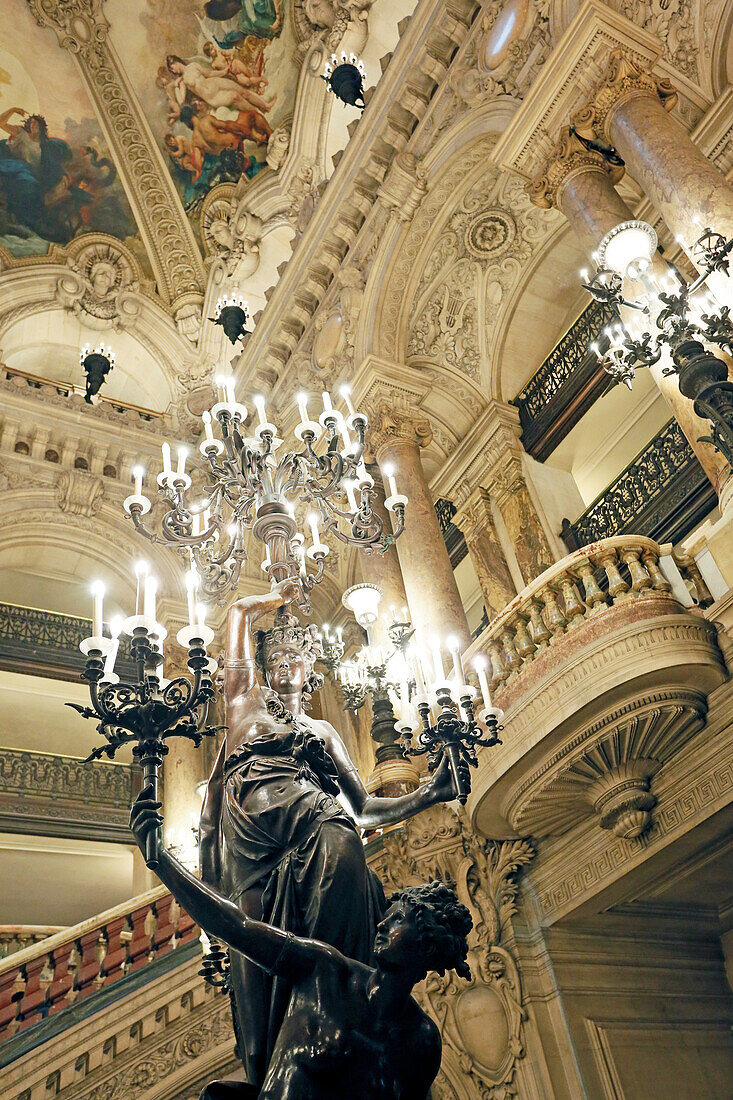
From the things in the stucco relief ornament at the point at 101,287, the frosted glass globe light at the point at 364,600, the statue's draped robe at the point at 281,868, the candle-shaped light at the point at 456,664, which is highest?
the stucco relief ornament at the point at 101,287

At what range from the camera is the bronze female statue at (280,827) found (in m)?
2.18

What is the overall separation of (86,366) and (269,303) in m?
3.02

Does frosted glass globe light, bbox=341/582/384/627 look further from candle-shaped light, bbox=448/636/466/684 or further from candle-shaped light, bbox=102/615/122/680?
candle-shaped light, bbox=102/615/122/680

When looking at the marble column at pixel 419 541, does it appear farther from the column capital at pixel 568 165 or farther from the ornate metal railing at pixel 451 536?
the ornate metal railing at pixel 451 536

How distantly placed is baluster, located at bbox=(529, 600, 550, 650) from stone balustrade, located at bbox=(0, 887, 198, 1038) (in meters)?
3.22

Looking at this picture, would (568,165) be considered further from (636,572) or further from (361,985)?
(361,985)

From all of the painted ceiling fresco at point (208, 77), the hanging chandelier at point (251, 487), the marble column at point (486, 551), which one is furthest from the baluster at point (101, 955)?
the painted ceiling fresco at point (208, 77)

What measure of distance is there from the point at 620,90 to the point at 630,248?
7.97ft

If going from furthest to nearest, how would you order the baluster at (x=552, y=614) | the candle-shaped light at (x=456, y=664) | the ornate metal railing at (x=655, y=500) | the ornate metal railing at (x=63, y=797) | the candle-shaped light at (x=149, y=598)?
1. the ornate metal railing at (x=63, y=797)
2. the ornate metal railing at (x=655, y=500)
3. the baluster at (x=552, y=614)
4. the candle-shaped light at (x=456, y=664)
5. the candle-shaped light at (x=149, y=598)

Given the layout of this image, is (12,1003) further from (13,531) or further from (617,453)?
(617,453)

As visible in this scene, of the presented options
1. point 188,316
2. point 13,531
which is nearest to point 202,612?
point 13,531

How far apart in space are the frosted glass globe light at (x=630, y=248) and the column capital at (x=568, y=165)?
2.21 m

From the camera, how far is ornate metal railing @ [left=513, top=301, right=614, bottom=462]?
9.90 meters

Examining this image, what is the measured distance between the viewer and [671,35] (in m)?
7.65
